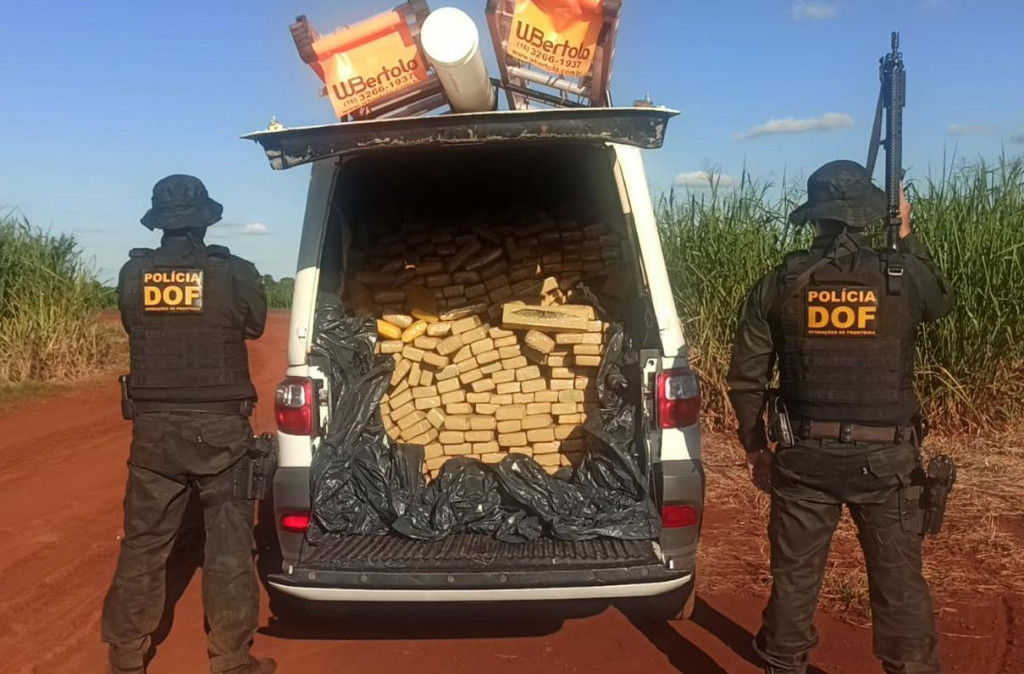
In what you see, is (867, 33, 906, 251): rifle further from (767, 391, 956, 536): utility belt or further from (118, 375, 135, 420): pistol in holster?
(118, 375, 135, 420): pistol in holster

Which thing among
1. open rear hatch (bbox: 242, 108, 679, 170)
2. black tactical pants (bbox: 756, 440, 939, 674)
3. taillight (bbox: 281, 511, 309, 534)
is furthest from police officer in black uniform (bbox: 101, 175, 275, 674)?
black tactical pants (bbox: 756, 440, 939, 674)

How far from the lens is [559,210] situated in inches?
219

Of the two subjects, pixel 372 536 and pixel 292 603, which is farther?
pixel 292 603

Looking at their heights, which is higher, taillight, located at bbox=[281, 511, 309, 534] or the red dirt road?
taillight, located at bbox=[281, 511, 309, 534]

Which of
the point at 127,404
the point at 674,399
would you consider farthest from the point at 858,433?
the point at 127,404

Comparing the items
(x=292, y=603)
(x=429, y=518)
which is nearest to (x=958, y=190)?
(x=429, y=518)

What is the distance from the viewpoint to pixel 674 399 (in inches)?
148

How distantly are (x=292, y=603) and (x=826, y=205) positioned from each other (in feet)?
10.1

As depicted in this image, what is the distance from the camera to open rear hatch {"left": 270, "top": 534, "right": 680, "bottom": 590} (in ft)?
11.6

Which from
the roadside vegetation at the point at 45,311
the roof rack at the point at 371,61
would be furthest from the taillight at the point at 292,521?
the roadside vegetation at the point at 45,311

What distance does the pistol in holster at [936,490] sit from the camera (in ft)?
10.4

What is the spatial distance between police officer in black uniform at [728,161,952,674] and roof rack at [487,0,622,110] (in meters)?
1.23

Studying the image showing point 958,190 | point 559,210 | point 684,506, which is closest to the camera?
point 684,506

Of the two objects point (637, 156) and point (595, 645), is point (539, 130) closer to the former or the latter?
point (637, 156)
